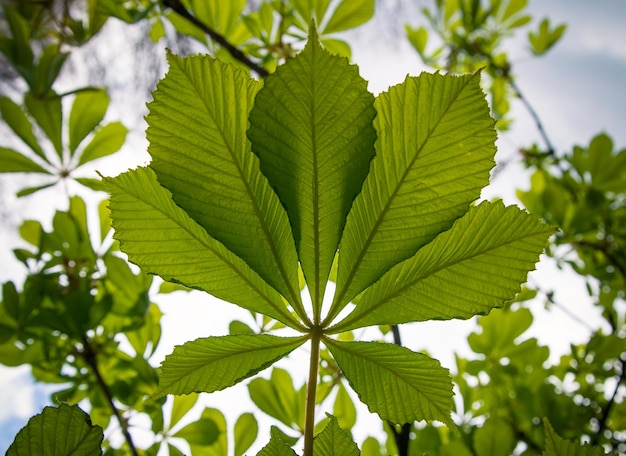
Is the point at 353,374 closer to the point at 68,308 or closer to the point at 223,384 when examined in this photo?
the point at 223,384

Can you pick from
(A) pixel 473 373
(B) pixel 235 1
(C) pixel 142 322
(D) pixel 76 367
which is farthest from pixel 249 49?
(A) pixel 473 373

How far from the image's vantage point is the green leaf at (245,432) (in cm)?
79

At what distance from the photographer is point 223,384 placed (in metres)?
0.41

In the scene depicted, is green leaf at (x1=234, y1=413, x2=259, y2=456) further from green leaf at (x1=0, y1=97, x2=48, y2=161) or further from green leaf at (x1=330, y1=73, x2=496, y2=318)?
green leaf at (x1=0, y1=97, x2=48, y2=161)

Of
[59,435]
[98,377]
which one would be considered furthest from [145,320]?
[59,435]

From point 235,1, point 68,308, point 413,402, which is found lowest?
point 413,402

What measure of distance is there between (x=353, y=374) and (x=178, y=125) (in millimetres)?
227

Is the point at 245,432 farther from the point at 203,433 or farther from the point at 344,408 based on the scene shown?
the point at 344,408

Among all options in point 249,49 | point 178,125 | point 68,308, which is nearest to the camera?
point 178,125

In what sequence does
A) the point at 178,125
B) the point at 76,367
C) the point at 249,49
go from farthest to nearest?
the point at 249,49 < the point at 76,367 < the point at 178,125

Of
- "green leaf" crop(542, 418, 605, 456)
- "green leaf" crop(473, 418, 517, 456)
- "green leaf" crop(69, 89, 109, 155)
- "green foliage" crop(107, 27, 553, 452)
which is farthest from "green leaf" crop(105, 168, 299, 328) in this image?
"green leaf" crop(69, 89, 109, 155)

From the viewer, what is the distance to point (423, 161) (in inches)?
15.0

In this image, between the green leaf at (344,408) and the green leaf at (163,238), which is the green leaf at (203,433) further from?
the green leaf at (163,238)

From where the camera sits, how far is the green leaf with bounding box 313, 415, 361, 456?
39 centimetres
